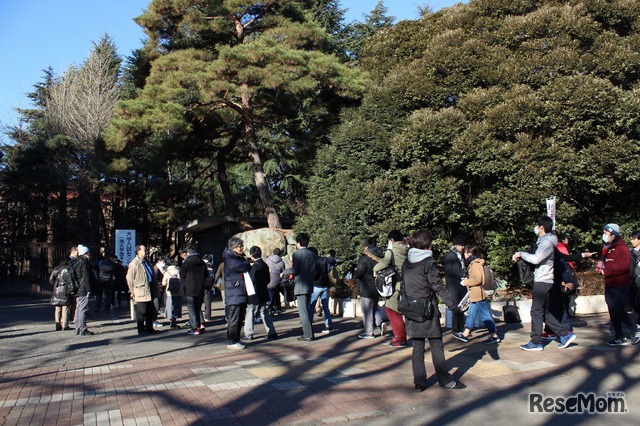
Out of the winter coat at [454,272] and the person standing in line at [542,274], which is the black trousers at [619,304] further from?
the winter coat at [454,272]

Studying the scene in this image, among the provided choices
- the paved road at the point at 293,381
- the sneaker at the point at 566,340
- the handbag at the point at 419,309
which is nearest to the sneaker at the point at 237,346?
the paved road at the point at 293,381

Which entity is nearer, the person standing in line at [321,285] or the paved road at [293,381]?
the paved road at [293,381]

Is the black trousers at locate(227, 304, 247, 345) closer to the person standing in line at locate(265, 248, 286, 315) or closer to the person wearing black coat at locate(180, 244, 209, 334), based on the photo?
the person wearing black coat at locate(180, 244, 209, 334)

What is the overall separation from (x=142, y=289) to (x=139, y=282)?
159 millimetres

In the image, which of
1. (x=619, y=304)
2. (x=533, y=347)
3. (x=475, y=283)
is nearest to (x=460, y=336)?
(x=475, y=283)

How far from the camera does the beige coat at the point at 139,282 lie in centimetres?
A: 1043

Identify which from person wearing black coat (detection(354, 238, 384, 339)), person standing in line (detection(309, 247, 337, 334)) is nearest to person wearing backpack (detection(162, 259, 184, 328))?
person standing in line (detection(309, 247, 337, 334))

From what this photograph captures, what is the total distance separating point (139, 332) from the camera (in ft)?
35.5

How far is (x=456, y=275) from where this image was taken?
867 cm

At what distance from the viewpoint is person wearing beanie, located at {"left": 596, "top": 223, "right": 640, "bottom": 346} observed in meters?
7.77

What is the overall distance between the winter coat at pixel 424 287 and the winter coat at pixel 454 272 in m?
2.73

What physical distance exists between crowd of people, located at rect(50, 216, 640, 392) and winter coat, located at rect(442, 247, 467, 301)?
16 mm

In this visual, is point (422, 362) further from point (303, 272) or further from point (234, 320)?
point (303, 272)

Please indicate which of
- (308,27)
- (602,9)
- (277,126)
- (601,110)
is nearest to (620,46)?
(602,9)
